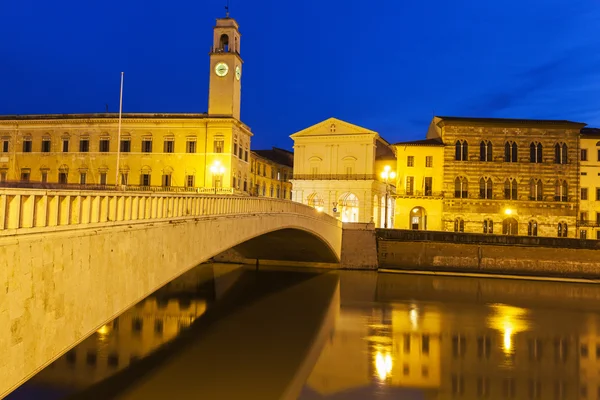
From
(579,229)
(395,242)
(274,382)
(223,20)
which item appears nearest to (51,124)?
(223,20)

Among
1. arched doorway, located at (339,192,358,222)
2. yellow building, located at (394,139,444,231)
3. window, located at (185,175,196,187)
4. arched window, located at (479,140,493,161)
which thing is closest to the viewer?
window, located at (185,175,196,187)

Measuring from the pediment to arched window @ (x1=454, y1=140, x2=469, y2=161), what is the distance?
999cm

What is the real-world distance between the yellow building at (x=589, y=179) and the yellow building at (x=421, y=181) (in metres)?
13.0

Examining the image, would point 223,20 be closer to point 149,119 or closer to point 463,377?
point 149,119

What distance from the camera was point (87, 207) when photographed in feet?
31.9

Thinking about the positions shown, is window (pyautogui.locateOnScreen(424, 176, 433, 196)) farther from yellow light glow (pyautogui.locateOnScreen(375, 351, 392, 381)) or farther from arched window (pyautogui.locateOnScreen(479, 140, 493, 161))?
yellow light glow (pyautogui.locateOnScreen(375, 351, 392, 381))

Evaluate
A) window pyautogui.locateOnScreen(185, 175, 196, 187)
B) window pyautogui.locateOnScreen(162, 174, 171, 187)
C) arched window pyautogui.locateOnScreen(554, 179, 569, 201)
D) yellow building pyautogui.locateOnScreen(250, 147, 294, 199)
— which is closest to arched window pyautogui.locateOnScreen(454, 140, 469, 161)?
arched window pyautogui.locateOnScreen(554, 179, 569, 201)

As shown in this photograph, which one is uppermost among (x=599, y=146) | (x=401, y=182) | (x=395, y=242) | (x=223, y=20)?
(x=223, y=20)

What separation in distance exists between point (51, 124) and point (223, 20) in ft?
59.9

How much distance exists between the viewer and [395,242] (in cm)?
4162

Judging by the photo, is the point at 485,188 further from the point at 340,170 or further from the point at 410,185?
the point at 340,170

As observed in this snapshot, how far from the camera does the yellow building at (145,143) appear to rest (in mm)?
44625

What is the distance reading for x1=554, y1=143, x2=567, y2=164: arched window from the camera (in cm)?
4656

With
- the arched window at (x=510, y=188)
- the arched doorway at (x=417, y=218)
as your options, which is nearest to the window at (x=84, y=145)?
the arched doorway at (x=417, y=218)
